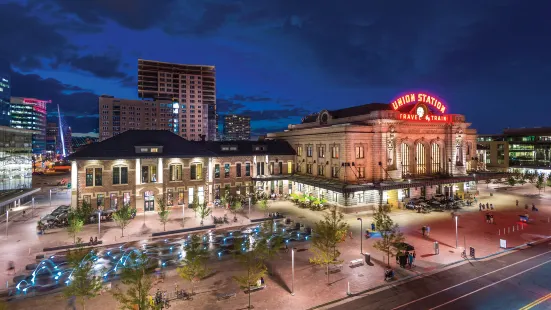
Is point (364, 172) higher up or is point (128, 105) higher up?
point (128, 105)

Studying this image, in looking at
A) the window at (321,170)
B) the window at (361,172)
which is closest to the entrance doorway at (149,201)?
the window at (321,170)

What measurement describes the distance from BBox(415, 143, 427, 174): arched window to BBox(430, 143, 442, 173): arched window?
217 centimetres

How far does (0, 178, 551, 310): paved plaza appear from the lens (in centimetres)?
2364

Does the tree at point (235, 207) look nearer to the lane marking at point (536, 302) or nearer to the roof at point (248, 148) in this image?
the roof at point (248, 148)

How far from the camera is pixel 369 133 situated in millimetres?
61125

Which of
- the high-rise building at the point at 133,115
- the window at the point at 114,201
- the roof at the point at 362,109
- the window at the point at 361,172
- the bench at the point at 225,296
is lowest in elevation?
the bench at the point at 225,296

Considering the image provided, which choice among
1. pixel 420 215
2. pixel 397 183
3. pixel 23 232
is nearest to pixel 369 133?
pixel 397 183

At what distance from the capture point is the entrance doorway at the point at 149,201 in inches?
2109

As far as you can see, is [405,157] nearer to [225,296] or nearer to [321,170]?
[321,170]

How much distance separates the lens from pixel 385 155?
6172 centimetres

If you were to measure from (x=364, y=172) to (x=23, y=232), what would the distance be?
5780 cm

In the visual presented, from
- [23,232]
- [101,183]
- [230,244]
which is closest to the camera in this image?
[230,244]

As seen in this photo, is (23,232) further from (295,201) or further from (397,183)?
(397,183)

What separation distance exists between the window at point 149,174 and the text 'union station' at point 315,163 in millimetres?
167
